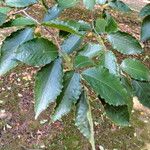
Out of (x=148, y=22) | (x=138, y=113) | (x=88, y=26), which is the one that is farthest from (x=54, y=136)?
(x=88, y=26)

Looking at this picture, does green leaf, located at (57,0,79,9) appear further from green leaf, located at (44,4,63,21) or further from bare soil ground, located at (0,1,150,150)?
bare soil ground, located at (0,1,150,150)

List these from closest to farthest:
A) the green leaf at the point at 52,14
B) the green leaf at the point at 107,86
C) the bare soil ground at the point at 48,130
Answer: the green leaf at the point at 107,86 < the green leaf at the point at 52,14 < the bare soil ground at the point at 48,130

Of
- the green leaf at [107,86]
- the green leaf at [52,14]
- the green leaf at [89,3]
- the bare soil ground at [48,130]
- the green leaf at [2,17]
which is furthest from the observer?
the bare soil ground at [48,130]

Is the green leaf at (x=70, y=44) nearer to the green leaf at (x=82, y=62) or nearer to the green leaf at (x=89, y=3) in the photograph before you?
the green leaf at (x=82, y=62)

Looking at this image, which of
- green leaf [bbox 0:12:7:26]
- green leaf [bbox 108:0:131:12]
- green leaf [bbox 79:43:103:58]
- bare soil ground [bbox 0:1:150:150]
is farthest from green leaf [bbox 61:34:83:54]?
bare soil ground [bbox 0:1:150:150]

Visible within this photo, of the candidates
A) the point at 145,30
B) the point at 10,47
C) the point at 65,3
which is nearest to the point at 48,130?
the point at 145,30

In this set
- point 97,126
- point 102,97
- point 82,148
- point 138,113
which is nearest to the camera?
point 102,97

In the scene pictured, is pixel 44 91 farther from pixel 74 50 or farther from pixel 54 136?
pixel 54 136

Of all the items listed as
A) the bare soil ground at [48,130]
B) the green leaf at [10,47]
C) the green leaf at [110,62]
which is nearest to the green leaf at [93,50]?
the green leaf at [110,62]
